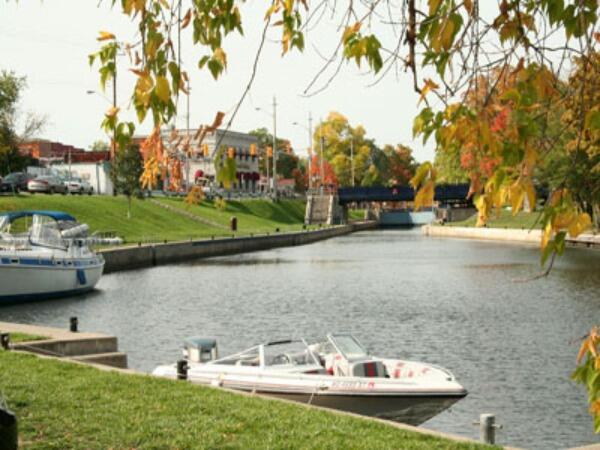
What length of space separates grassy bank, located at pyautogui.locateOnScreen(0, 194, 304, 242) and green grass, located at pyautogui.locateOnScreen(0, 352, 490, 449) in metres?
51.7

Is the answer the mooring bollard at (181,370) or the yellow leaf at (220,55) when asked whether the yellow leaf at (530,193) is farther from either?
the mooring bollard at (181,370)

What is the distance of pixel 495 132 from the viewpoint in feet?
18.4

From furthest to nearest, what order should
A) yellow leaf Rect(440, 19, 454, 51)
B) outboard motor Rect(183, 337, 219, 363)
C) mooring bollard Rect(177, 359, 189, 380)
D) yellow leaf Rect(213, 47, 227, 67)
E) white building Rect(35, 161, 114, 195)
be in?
white building Rect(35, 161, 114, 195) < outboard motor Rect(183, 337, 219, 363) < mooring bollard Rect(177, 359, 189, 380) < yellow leaf Rect(213, 47, 227, 67) < yellow leaf Rect(440, 19, 454, 51)

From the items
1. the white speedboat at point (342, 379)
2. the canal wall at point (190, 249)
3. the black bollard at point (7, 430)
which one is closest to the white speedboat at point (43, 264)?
the canal wall at point (190, 249)

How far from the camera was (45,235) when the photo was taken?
43.7 meters

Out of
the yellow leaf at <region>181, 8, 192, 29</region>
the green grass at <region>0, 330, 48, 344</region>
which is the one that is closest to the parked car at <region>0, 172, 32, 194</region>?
the green grass at <region>0, 330, 48, 344</region>

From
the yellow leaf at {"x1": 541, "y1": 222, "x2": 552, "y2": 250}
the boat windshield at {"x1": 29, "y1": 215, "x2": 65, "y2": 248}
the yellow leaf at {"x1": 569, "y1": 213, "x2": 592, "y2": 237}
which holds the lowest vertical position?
the boat windshield at {"x1": 29, "y1": 215, "x2": 65, "y2": 248}

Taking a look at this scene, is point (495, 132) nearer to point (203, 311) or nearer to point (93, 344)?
point (93, 344)

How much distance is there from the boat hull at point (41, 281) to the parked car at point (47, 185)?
3814 cm

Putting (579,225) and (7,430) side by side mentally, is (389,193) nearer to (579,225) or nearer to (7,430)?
(7,430)

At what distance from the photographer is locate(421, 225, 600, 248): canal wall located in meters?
79.9

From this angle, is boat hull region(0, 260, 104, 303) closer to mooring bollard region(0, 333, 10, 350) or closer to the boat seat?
mooring bollard region(0, 333, 10, 350)

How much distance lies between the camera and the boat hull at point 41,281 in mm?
39375

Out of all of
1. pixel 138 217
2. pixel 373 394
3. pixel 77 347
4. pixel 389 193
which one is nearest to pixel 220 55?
pixel 373 394
